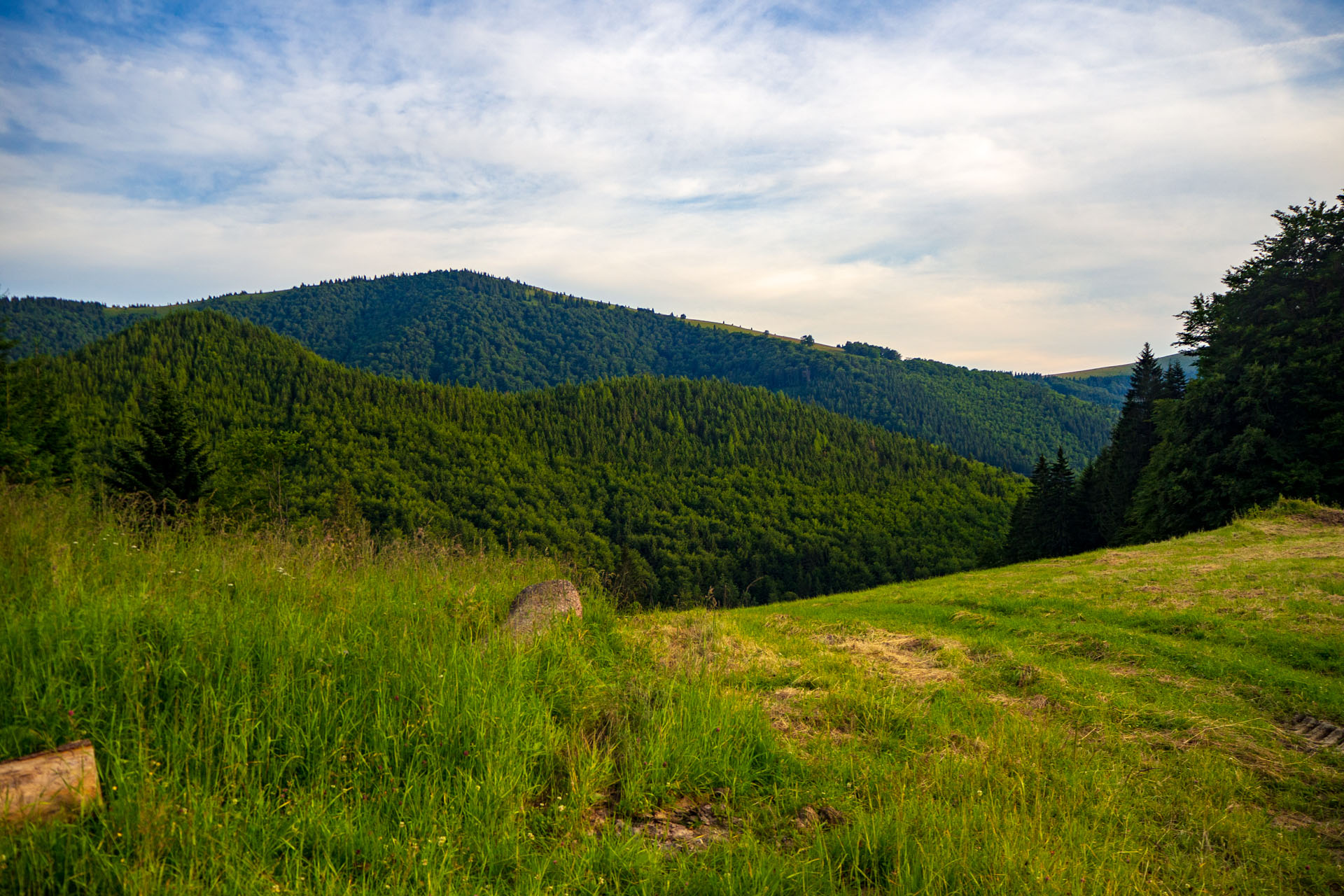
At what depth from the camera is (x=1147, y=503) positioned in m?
26.9

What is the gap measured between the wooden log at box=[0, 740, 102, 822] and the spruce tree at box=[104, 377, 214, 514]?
99.8 feet

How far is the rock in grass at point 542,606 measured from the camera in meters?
5.38

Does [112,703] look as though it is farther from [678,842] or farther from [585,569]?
[585,569]

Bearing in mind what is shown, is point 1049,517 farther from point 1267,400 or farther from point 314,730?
point 314,730

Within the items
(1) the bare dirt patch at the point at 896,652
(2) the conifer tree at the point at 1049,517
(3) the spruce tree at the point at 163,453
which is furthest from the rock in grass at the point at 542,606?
(2) the conifer tree at the point at 1049,517

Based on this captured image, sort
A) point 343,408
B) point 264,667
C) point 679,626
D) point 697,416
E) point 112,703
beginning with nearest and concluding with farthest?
point 112,703, point 264,667, point 679,626, point 343,408, point 697,416

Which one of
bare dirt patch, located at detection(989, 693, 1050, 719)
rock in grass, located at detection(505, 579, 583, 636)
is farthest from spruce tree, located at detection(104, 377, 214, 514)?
bare dirt patch, located at detection(989, 693, 1050, 719)

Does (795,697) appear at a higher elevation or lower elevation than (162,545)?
lower

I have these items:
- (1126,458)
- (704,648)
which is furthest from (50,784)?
(1126,458)

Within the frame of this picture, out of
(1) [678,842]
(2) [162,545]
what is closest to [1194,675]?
(1) [678,842]

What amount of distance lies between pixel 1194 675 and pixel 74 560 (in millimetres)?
12025

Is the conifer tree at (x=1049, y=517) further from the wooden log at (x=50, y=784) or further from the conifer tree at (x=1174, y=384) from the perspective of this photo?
the wooden log at (x=50, y=784)

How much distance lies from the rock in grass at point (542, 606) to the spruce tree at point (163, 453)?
1131 inches

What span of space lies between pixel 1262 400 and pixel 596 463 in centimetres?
12927
